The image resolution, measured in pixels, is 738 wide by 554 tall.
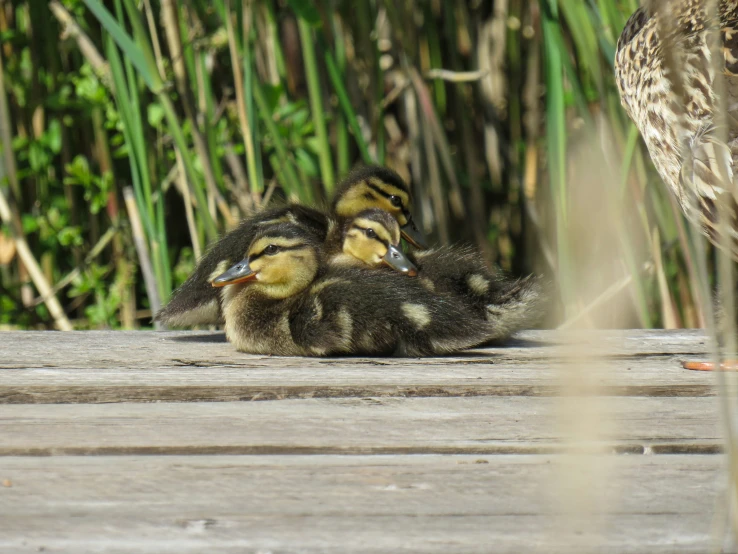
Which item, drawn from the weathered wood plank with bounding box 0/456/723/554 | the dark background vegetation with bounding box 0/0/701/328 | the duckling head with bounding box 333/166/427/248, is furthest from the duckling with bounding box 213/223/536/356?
the weathered wood plank with bounding box 0/456/723/554

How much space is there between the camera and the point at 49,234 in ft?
13.0

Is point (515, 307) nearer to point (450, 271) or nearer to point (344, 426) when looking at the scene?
point (450, 271)

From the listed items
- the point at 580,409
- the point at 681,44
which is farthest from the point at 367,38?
the point at 580,409

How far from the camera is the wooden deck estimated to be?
1.01m

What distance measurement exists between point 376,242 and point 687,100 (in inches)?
29.5

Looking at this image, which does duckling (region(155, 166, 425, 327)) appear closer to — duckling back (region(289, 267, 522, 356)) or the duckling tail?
duckling back (region(289, 267, 522, 356))

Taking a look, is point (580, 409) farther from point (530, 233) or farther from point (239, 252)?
point (530, 233)

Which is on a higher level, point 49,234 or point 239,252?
point 239,252

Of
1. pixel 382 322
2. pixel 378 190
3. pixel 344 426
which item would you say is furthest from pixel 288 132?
pixel 344 426

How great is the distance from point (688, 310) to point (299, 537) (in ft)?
7.76

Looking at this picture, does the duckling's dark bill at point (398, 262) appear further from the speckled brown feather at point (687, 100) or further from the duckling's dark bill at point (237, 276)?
the speckled brown feather at point (687, 100)

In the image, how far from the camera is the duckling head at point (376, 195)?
274 centimetres

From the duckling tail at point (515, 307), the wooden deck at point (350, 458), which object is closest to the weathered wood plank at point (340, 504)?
the wooden deck at point (350, 458)

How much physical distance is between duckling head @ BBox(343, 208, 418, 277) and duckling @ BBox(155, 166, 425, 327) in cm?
9
